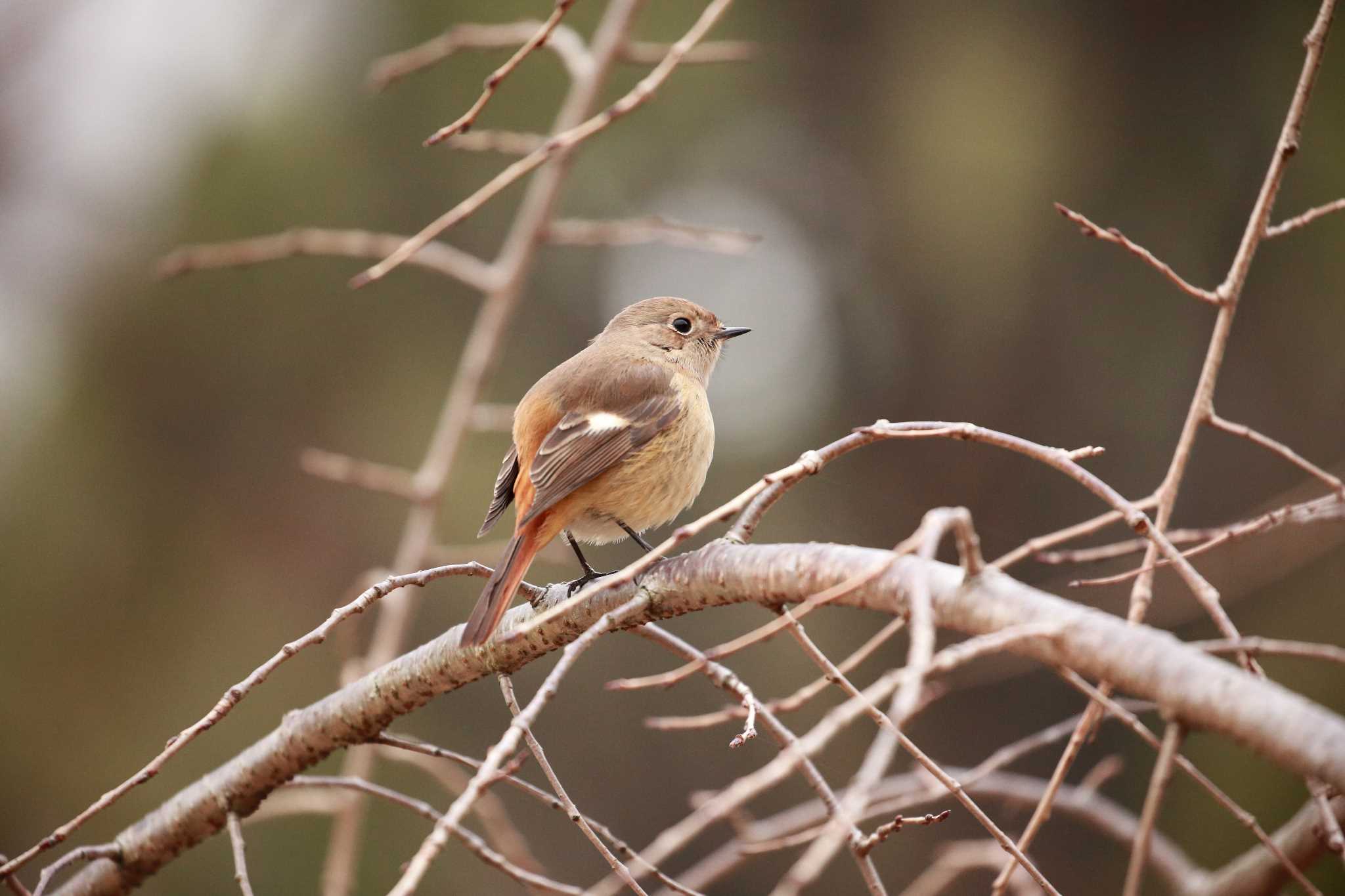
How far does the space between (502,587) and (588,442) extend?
896 millimetres

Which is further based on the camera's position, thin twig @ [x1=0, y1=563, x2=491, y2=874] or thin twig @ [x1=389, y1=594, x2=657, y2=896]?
thin twig @ [x1=0, y1=563, x2=491, y2=874]

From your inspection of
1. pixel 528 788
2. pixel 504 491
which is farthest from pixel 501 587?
pixel 504 491

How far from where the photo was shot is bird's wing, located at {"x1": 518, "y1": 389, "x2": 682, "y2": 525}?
128 inches

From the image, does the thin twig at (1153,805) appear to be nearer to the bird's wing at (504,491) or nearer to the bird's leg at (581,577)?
the bird's leg at (581,577)

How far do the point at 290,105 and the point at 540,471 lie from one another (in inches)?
195

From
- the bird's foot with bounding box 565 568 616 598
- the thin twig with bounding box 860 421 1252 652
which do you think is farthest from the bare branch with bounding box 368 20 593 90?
the thin twig with bounding box 860 421 1252 652

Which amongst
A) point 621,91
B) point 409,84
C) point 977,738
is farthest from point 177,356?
point 977,738

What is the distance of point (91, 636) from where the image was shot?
664 centimetres

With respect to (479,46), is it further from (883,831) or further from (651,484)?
(883,831)

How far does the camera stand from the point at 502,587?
2.64 meters

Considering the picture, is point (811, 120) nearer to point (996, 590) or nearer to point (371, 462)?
point (371, 462)

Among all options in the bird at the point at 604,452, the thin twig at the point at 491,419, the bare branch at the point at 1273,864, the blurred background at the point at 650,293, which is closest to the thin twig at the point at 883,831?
the bare branch at the point at 1273,864

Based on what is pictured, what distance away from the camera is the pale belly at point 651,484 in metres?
3.53

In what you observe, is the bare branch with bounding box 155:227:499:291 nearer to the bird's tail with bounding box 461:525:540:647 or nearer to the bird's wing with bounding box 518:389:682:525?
the bird's wing with bounding box 518:389:682:525
